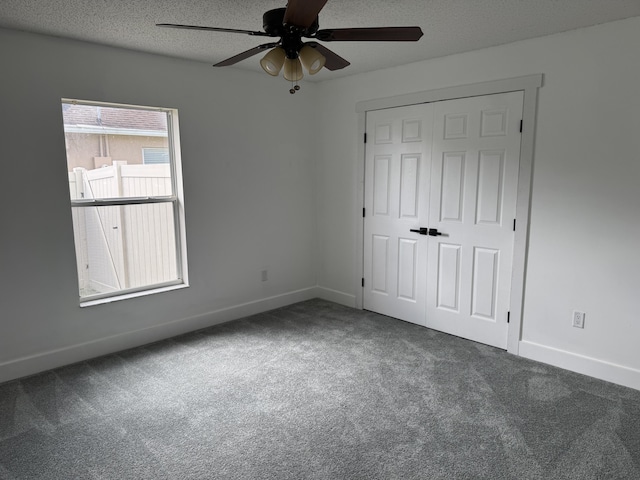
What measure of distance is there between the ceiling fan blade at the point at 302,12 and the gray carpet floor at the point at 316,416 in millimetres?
2119

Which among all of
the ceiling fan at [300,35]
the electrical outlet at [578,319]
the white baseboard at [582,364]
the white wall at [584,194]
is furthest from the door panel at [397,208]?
the ceiling fan at [300,35]

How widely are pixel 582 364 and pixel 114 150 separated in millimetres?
3927

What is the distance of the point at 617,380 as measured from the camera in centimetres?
295

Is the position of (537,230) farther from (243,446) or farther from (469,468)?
(243,446)

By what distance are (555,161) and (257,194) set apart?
264 centimetres

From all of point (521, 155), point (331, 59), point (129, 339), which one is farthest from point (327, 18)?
point (129, 339)

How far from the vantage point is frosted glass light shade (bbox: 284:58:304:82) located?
2.35 meters

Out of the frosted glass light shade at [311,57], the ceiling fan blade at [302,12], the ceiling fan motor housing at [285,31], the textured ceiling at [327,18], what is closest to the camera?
the ceiling fan blade at [302,12]

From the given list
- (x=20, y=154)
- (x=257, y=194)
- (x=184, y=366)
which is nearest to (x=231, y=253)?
(x=257, y=194)

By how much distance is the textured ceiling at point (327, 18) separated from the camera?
247cm

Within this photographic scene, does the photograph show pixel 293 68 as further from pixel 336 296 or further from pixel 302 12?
pixel 336 296

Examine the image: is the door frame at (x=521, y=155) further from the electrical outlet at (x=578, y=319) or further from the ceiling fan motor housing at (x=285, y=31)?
the ceiling fan motor housing at (x=285, y=31)

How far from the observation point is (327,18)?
2736mm

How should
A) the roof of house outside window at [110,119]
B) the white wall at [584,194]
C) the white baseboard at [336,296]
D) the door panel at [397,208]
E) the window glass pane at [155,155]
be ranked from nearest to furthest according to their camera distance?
the white wall at [584,194] < the roof of house outside window at [110,119] < the window glass pane at [155,155] < the door panel at [397,208] < the white baseboard at [336,296]
